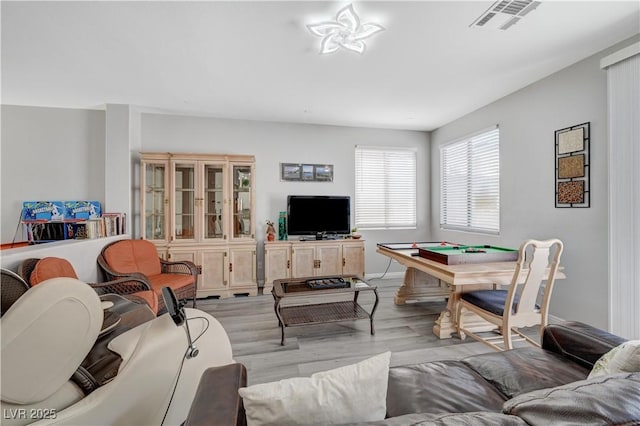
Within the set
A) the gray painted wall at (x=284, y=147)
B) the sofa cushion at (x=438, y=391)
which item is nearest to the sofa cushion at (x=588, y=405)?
the sofa cushion at (x=438, y=391)

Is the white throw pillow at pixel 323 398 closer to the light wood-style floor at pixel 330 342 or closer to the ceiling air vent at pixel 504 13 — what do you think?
the light wood-style floor at pixel 330 342

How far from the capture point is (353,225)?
4.71m

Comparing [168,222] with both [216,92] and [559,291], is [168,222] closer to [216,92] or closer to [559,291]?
[216,92]

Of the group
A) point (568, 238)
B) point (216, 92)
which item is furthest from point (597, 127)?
point (216, 92)

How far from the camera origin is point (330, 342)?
2.54 m

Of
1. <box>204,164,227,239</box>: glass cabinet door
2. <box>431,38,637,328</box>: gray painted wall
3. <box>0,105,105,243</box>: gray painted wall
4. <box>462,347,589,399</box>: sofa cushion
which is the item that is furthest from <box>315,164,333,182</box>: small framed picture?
<box>462,347,589,399</box>: sofa cushion

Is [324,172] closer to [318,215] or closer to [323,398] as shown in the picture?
[318,215]

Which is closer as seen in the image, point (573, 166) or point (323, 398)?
point (323, 398)

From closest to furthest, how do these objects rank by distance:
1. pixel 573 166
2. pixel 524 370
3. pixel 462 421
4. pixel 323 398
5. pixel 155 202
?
pixel 462 421, pixel 323 398, pixel 524 370, pixel 573 166, pixel 155 202

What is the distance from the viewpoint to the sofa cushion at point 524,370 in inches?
48.3

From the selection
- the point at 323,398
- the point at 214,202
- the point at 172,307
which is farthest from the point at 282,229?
the point at 323,398

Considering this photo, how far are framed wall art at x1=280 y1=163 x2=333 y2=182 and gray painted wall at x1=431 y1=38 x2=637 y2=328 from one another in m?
2.29

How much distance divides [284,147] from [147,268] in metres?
2.51

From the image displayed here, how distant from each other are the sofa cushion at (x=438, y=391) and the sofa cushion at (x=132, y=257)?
295cm
